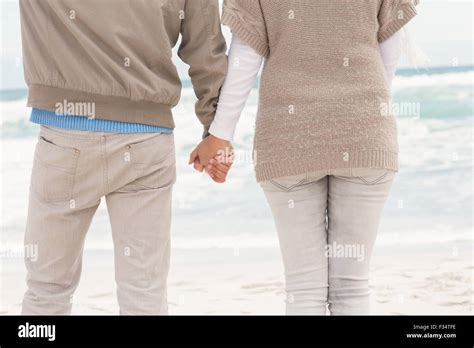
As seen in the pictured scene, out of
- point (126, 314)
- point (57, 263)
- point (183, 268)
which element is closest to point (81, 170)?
point (57, 263)

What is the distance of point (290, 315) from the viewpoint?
6.33 ft

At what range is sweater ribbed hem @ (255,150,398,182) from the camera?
184cm

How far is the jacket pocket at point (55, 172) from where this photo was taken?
1.91 meters

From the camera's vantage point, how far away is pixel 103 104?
192 centimetres

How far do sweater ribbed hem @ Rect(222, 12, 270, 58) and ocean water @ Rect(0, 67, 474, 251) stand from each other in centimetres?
156

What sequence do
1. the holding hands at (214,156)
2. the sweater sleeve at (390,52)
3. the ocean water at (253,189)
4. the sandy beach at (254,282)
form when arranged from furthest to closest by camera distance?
the ocean water at (253,189), the sandy beach at (254,282), the holding hands at (214,156), the sweater sleeve at (390,52)

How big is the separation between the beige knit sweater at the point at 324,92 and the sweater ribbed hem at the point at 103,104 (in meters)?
0.30

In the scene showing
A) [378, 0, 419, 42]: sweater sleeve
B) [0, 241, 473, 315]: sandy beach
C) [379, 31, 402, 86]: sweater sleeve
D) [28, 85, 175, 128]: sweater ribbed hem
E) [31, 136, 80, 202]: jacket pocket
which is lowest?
[0, 241, 473, 315]: sandy beach

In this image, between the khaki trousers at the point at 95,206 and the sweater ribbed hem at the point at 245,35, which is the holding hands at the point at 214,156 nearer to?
the khaki trousers at the point at 95,206

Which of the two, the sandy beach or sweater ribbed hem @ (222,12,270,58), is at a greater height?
sweater ribbed hem @ (222,12,270,58)

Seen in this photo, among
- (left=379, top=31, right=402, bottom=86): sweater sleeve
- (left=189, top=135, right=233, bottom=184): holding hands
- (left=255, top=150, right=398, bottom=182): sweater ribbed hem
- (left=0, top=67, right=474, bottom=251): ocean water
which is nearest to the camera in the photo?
(left=255, top=150, right=398, bottom=182): sweater ribbed hem

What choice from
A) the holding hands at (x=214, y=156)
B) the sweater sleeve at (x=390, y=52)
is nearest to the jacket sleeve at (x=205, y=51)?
the holding hands at (x=214, y=156)

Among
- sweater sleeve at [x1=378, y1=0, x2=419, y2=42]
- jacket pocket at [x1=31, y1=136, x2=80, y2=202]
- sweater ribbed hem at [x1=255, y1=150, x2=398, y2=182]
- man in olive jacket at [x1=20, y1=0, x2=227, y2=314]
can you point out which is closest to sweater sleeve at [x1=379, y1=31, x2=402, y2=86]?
sweater sleeve at [x1=378, y1=0, x2=419, y2=42]

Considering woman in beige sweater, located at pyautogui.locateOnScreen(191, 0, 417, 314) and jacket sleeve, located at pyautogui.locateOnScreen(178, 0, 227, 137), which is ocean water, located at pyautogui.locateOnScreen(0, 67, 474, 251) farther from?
woman in beige sweater, located at pyautogui.locateOnScreen(191, 0, 417, 314)
